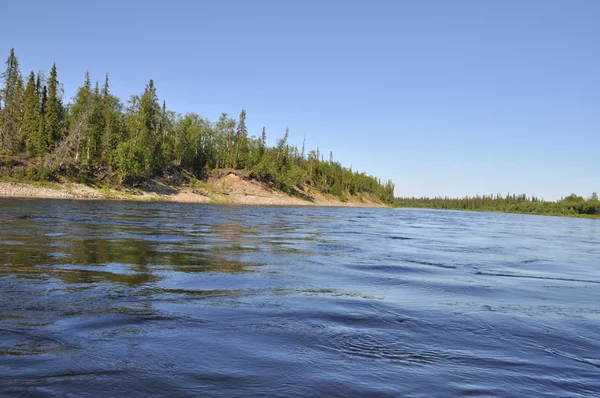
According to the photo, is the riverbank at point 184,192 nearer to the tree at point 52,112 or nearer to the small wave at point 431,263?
the tree at point 52,112

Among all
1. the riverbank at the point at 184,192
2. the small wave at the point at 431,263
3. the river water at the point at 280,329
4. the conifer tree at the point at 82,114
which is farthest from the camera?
the conifer tree at the point at 82,114

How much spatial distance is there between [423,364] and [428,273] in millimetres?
8853

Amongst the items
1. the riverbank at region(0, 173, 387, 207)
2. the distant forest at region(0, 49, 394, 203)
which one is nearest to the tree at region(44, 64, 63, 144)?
the distant forest at region(0, 49, 394, 203)

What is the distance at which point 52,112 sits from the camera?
89938 millimetres

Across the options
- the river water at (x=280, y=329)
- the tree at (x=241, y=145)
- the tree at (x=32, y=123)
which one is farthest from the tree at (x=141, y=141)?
the river water at (x=280, y=329)

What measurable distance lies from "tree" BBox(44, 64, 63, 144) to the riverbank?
878 inches

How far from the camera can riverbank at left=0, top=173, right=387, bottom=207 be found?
64762mm

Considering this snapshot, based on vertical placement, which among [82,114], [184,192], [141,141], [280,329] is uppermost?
[82,114]

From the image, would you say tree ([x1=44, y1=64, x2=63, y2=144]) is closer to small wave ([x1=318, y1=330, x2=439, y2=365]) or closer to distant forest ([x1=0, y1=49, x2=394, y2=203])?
distant forest ([x1=0, y1=49, x2=394, y2=203])

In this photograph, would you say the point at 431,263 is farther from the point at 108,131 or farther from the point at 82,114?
the point at 82,114

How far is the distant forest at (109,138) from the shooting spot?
77875mm

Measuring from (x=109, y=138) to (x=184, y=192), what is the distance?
1859 cm

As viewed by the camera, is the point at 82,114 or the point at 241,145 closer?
the point at 82,114

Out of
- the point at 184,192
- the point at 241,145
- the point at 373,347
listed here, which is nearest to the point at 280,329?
the point at 373,347
